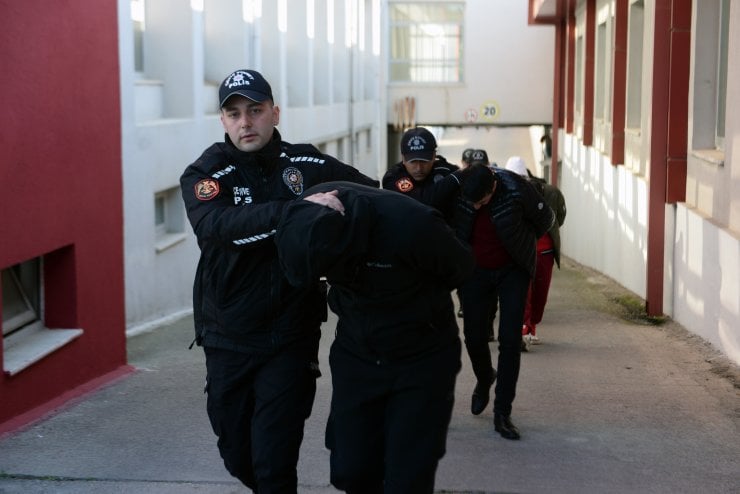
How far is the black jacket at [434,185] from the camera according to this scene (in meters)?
6.90

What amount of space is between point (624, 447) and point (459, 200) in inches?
65.1

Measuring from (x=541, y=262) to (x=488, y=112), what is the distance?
23.3m

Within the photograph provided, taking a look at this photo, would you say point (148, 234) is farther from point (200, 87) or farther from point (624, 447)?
point (624, 447)

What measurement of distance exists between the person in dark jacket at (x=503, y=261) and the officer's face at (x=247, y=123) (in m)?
2.24

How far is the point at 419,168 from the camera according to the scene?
7414mm

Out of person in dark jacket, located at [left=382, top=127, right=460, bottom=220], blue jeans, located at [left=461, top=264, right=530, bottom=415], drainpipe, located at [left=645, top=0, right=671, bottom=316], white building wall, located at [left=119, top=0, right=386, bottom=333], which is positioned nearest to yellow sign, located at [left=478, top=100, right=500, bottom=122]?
white building wall, located at [left=119, top=0, right=386, bottom=333]

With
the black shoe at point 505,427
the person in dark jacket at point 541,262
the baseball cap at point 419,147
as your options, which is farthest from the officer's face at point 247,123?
the person in dark jacket at point 541,262

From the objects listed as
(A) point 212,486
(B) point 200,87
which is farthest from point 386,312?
(B) point 200,87

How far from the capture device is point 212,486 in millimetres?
5719

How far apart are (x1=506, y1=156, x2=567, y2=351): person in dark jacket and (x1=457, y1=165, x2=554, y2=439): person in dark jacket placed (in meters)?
2.50

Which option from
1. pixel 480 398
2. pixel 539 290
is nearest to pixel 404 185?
pixel 480 398

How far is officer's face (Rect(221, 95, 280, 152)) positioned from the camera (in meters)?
4.63

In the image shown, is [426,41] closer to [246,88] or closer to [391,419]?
[246,88]

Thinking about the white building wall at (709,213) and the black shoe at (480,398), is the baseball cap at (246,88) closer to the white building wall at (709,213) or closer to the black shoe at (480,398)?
the black shoe at (480,398)
